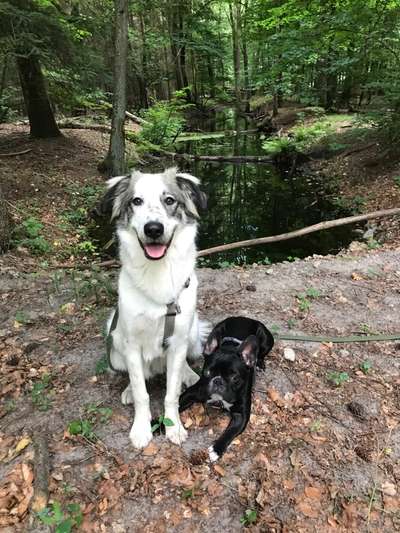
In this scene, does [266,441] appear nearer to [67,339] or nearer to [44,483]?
[44,483]

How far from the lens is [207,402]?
3428 millimetres

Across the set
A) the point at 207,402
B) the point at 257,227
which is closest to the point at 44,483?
the point at 207,402

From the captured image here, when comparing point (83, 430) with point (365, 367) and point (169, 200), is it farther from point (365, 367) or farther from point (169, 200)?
point (365, 367)

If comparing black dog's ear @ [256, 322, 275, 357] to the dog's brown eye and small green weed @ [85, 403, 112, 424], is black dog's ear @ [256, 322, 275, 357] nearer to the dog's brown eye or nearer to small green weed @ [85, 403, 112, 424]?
small green weed @ [85, 403, 112, 424]

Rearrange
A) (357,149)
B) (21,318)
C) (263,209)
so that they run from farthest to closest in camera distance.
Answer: (357,149) → (263,209) → (21,318)

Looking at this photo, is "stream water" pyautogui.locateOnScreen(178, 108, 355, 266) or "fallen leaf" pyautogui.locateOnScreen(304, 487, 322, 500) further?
"stream water" pyautogui.locateOnScreen(178, 108, 355, 266)

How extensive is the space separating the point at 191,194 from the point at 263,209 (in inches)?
360

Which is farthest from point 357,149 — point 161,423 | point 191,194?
point 161,423

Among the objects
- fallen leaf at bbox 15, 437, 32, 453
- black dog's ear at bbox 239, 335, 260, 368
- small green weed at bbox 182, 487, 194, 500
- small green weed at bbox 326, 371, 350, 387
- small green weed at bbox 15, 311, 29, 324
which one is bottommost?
small green weed at bbox 326, 371, 350, 387

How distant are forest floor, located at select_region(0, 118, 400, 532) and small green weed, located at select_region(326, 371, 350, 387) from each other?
0.01 m

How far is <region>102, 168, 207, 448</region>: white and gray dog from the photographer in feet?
9.79

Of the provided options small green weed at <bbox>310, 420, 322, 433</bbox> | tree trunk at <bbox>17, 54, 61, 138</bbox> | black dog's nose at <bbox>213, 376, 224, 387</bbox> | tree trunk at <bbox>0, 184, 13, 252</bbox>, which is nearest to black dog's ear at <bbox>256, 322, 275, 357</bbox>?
black dog's nose at <bbox>213, 376, 224, 387</bbox>

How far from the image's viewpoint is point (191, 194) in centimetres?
325

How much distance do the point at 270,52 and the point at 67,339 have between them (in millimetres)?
16268
